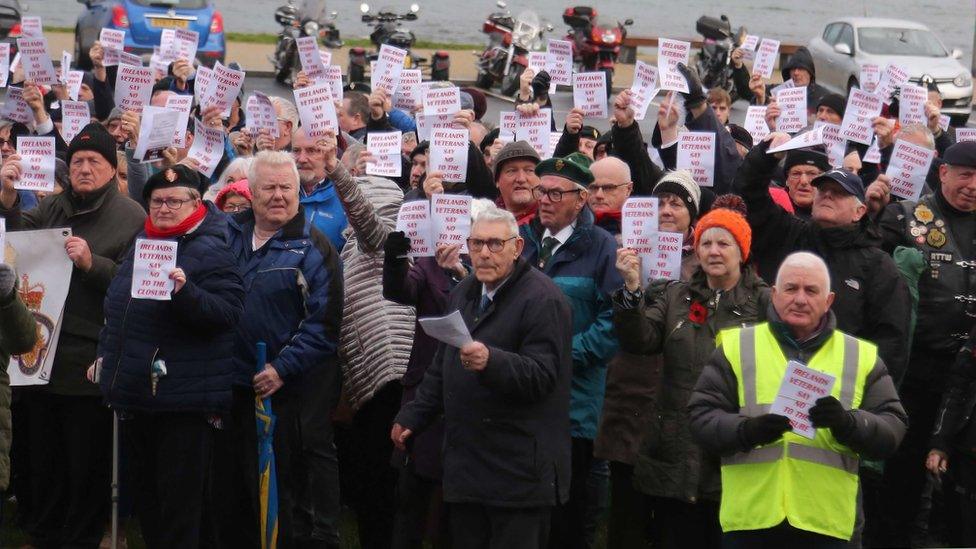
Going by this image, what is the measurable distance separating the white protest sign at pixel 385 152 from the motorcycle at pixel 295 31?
46.5 ft

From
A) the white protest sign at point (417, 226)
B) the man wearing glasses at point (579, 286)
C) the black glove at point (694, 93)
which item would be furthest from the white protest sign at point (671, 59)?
the white protest sign at point (417, 226)

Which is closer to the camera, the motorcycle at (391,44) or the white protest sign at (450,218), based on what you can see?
the white protest sign at (450,218)

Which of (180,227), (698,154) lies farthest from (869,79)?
(180,227)

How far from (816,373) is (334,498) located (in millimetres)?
2933

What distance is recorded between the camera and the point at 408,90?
1134 cm

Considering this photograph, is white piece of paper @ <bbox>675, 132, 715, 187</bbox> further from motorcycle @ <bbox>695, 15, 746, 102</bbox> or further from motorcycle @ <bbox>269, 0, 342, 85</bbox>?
motorcycle @ <bbox>269, 0, 342, 85</bbox>

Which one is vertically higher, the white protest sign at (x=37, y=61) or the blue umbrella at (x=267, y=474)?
the white protest sign at (x=37, y=61)

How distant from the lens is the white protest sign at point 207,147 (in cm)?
931

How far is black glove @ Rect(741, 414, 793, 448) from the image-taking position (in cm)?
554

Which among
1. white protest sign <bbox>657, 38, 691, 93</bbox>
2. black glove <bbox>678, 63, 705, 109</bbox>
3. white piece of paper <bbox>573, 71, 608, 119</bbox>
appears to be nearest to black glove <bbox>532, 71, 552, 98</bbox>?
white piece of paper <bbox>573, 71, 608, 119</bbox>

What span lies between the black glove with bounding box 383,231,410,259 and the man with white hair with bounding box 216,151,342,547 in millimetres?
477

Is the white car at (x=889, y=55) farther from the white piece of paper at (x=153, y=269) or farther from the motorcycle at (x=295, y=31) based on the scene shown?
the white piece of paper at (x=153, y=269)

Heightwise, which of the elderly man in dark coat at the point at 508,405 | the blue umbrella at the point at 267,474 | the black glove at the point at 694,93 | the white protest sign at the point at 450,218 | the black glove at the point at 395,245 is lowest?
the blue umbrella at the point at 267,474

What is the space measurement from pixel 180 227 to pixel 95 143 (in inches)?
40.7
